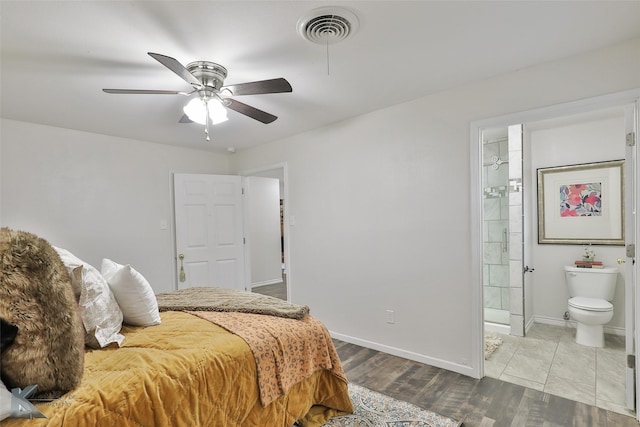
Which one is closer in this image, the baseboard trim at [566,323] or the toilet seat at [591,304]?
the toilet seat at [591,304]

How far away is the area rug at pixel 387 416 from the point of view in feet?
6.31

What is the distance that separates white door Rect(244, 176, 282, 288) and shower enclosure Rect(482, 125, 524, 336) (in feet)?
13.5

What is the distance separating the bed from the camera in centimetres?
114

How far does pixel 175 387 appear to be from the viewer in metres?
1.31

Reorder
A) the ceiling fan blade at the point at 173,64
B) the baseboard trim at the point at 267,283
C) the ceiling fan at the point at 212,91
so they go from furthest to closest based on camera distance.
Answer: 1. the baseboard trim at the point at 267,283
2. the ceiling fan at the point at 212,91
3. the ceiling fan blade at the point at 173,64

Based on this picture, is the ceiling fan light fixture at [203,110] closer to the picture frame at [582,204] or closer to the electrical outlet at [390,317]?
the electrical outlet at [390,317]

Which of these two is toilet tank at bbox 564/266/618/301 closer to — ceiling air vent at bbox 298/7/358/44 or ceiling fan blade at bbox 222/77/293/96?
ceiling air vent at bbox 298/7/358/44

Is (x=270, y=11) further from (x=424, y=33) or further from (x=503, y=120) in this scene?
(x=503, y=120)

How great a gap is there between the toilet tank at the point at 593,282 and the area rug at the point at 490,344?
1057 millimetres

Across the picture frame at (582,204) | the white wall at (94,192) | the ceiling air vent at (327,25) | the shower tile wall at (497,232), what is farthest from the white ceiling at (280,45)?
the picture frame at (582,204)

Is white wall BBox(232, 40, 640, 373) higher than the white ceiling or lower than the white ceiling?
lower

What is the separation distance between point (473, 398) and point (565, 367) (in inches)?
43.7

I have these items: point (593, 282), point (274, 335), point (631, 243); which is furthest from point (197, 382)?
point (593, 282)

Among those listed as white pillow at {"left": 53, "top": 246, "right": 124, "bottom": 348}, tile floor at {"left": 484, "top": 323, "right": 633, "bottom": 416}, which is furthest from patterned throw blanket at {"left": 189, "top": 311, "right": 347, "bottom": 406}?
tile floor at {"left": 484, "top": 323, "right": 633, "bottom": 416}
